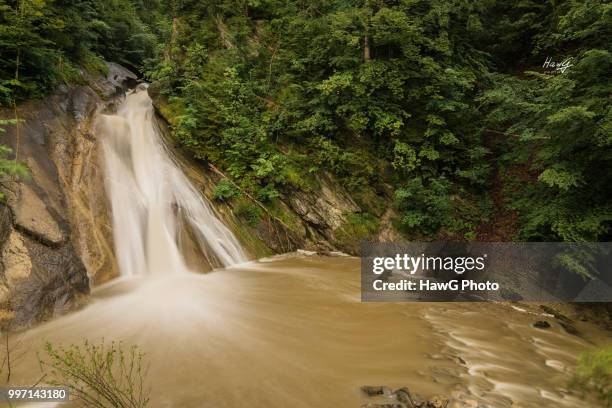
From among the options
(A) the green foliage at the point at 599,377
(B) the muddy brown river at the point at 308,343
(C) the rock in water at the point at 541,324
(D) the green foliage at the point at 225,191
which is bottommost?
(C) the rock in water at the point at 541,324

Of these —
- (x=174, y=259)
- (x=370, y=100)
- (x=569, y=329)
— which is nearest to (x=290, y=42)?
(x=370, y=100)

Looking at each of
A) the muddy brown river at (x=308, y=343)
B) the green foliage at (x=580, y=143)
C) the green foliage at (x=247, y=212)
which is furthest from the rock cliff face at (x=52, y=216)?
the green foliage at (x=580, y=143)

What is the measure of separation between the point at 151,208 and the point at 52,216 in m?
2.56

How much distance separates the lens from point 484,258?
9.85 metres

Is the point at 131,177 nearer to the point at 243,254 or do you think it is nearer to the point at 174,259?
the point at 174,259

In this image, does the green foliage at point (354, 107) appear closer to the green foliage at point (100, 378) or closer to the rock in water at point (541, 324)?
the rock in water at point (541, 324)

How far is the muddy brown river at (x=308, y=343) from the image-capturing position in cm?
409

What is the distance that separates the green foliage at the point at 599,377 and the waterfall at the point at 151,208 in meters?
7.59

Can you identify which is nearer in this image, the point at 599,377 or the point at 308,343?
the point at 599,377

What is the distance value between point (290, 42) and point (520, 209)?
1044cm

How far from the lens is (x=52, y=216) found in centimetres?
675
